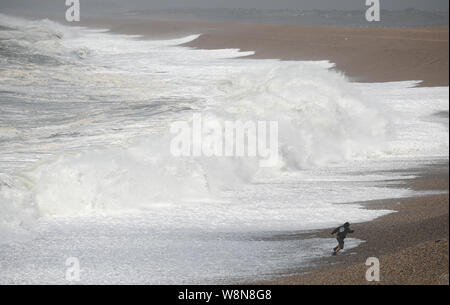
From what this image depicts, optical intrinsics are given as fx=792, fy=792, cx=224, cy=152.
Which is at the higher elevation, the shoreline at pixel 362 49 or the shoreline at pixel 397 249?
the shoreline at pixel 397 249

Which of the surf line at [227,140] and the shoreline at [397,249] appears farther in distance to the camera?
the surf line at [227,140]

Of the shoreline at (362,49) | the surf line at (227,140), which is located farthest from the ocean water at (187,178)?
the shoreline at (362,49)

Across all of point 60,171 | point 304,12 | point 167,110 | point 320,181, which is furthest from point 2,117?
point 304,12

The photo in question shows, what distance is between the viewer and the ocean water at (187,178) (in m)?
9.14

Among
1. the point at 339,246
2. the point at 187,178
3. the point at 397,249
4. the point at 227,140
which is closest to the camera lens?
the point at 397,249

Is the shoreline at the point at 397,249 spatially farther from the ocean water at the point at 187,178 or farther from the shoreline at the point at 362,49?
the shoreline at the point at 362,49

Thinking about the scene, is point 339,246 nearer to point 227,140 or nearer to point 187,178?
point 187,178

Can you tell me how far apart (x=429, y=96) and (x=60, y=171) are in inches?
322

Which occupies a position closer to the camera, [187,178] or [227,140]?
[187,178]

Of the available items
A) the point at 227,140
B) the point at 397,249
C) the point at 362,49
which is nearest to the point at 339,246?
the point at 397,249

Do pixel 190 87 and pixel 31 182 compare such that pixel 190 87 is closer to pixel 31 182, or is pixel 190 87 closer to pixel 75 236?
pixel 31 182

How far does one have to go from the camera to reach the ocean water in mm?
9141

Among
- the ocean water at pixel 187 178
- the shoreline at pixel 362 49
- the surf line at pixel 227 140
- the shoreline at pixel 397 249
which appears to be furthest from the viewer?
the shoreline at pixel 362 49

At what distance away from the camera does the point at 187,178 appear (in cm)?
1304
